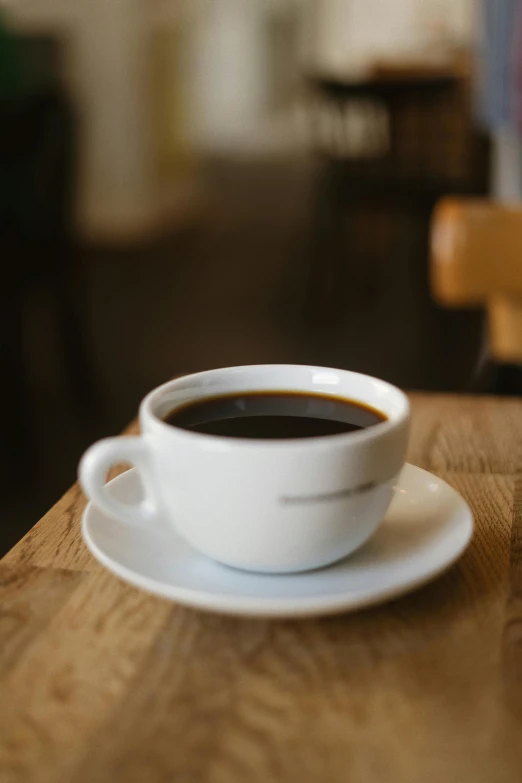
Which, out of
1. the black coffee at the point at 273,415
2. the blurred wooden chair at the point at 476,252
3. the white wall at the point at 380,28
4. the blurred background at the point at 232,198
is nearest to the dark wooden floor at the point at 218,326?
the blurred background at the point at 232,198

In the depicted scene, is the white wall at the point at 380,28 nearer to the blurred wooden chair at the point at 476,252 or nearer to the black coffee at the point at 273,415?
the blurred wooden chair at the point at 476,252

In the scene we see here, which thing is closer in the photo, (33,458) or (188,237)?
(33,458)

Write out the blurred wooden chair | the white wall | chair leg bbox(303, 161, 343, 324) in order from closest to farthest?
the blurred wooden chair < chair leg bbox(303, 161, 343, 324) < the white wall

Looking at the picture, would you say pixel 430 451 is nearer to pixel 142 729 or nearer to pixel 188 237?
pixel 142 729

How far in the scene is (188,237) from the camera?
396 centimetres

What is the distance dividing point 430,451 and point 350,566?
21 cm

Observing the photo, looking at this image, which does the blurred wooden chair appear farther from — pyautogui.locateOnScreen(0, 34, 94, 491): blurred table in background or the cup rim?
pyautogui.locateOnScreen(0, 34, 94, 491): blurred table in background

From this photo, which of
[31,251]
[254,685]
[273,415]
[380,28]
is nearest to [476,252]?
[273,415]

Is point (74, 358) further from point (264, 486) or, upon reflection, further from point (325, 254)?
point (264, 486)

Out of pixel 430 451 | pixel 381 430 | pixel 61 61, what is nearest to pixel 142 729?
pixel 381 430

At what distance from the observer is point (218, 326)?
271cm

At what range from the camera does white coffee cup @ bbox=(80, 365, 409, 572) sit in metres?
0.35

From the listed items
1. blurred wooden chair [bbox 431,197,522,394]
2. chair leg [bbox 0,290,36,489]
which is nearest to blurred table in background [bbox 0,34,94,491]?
chair leg [bbox 0,290,36,489]

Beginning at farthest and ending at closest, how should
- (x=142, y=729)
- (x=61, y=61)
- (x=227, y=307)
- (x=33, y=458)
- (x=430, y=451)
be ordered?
1. (x=61, y=61)
2. (x=227, y=307)
3. (x=33, y=458)
4. (x=430, y=451)
5. (x=142, y=729)
